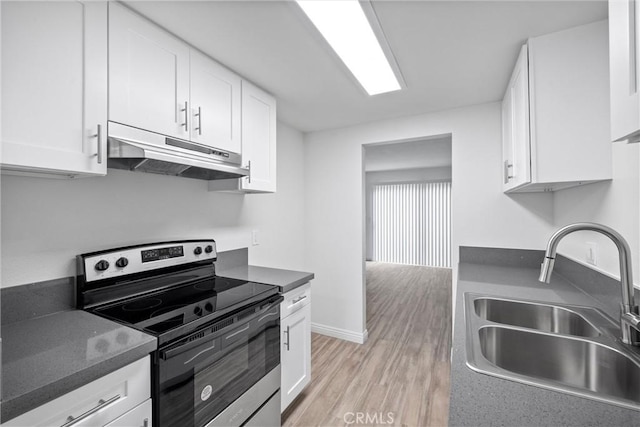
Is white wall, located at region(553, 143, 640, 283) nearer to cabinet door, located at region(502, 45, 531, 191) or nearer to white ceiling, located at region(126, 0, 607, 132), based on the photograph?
cabinet door, located at region(502, 45, 531, 191)

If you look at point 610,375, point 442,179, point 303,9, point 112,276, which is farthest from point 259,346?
point 442,179

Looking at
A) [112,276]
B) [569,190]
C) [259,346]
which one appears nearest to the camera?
[112,276]

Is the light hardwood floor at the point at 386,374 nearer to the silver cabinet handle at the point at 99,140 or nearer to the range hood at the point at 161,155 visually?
the range hood at the point at 161,155

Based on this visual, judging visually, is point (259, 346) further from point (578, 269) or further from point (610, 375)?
point (578, 269)

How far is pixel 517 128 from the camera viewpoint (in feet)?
5.58

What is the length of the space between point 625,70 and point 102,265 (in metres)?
2.02

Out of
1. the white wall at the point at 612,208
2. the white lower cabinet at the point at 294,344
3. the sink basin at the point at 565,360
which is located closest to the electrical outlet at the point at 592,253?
the white wall at the point at 612,208

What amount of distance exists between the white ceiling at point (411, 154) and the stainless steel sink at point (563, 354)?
283cm

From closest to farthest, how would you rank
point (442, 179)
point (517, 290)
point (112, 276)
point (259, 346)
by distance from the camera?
1. point (112, 276)
2. point (259, 346)
3. point (517, 290)
4. point (442, 179)

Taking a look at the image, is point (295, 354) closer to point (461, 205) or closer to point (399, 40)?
point (461, 205)

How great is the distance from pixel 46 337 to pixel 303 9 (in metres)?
1.69

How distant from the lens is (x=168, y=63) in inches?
55.9

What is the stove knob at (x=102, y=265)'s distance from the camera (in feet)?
4.35

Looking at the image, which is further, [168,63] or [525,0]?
[168,63]
